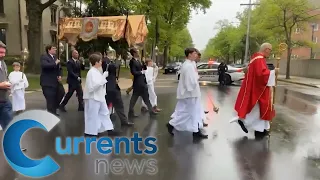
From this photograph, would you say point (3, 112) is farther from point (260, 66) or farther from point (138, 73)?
point (260, 66)

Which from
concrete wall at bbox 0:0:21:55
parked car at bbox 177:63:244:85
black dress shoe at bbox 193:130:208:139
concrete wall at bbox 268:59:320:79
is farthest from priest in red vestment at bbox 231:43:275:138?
concrete wall at bbox 0:0:21:55

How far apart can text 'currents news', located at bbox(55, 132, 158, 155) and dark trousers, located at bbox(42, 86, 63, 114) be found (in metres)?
1.82

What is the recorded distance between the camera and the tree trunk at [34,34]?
20812mm

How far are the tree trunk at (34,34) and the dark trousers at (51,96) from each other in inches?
560

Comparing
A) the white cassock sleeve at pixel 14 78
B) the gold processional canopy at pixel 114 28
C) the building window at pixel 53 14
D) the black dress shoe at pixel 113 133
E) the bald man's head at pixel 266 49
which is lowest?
the black dress shoe at pixel 113 133

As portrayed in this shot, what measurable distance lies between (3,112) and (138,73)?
3698 millimetres

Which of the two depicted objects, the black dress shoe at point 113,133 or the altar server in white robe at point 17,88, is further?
the altar server in white robe at point 17,88

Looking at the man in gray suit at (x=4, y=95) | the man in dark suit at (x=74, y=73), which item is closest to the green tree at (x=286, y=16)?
the man in dark suit at (x=74, y=73)

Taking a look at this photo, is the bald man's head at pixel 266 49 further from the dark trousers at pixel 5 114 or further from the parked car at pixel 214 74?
the parked car at pixel 214 74

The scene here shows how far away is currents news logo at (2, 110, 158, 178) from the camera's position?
466cm

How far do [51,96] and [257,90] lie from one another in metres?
4.75

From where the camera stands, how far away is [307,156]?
5430mm

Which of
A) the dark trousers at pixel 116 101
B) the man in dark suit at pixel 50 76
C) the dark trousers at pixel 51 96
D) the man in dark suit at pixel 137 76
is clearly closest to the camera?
the dark trousers at pixel 116 101

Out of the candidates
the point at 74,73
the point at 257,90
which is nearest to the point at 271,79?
the point at 257,90
